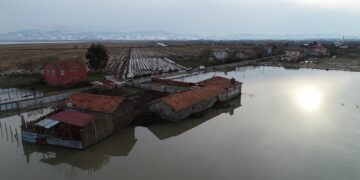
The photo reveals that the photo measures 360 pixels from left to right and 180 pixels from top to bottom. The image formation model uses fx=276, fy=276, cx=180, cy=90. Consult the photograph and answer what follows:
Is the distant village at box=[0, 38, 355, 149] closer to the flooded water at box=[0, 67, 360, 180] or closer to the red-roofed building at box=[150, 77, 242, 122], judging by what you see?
the red-roofed building at box=[150, 77, 242, 122]

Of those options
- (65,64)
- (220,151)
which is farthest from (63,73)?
(220,151)

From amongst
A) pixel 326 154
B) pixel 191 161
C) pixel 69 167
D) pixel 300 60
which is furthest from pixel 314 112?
pixel 300 60

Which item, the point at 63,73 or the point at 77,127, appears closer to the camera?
the point at 77,127

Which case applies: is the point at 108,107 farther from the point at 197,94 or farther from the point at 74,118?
the point at 197,94

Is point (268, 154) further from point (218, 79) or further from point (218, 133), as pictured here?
point (218, 79)

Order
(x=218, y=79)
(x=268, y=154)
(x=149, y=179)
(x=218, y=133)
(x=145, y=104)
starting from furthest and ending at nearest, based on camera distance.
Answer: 1. (x=218, y=79)
2. (x=145, y=104)
3. (x=218, y=133)
4. (x=268, y=154)
5. (x=149, y=179)

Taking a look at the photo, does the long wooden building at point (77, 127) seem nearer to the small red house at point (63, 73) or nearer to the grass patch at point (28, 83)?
the grass patch at point (28, 83)

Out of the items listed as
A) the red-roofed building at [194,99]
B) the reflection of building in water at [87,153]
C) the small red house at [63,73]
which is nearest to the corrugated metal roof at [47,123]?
the reflection of building in water at [87,153]
